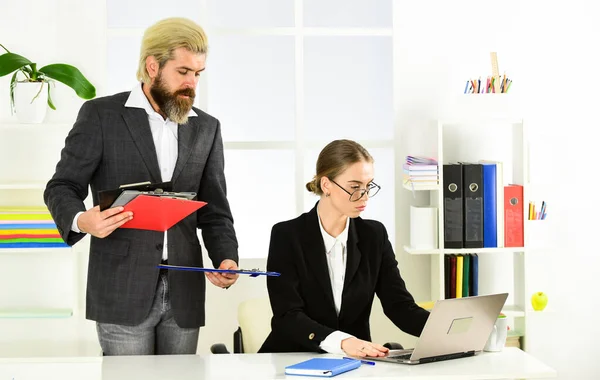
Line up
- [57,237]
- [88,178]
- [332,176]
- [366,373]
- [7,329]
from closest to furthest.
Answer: [366,373] → [88,178] → [332,176] → [57,237] → [7,329]

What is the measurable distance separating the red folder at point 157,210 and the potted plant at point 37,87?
1.54m

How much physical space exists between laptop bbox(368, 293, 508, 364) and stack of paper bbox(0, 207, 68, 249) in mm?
2102

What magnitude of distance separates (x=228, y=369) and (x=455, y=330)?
2.39 feet

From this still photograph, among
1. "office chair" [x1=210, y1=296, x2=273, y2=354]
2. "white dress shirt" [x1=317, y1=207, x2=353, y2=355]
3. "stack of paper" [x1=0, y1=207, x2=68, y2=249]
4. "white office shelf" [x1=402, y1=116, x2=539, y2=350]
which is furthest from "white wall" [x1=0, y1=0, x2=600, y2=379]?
"white dress shirt" [x1=317, y1=207, x2=353, y2=355]

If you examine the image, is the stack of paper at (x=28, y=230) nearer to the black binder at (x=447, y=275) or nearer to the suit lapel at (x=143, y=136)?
the suit lapel at (x=143, y=136)

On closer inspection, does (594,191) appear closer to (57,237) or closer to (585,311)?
(585,311)

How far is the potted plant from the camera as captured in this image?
13.6 feet

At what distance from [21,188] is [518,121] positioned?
2543mm

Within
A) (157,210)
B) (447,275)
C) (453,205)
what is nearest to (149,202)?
(157,210)

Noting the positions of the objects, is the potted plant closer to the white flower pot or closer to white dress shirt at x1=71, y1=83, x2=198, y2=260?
the white flower pot

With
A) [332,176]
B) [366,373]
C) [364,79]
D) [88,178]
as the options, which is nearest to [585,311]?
[364,79]

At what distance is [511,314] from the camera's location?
4.40 metres

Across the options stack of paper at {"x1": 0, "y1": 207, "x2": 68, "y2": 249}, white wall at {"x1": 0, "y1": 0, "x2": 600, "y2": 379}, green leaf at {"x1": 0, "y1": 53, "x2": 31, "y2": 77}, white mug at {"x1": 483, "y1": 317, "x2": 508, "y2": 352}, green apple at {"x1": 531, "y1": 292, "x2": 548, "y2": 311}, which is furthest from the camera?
green apple at {"x1": 531, "y1": 292, "x2": 548, "y2": 311}

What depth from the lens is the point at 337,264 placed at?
10.6 feet
